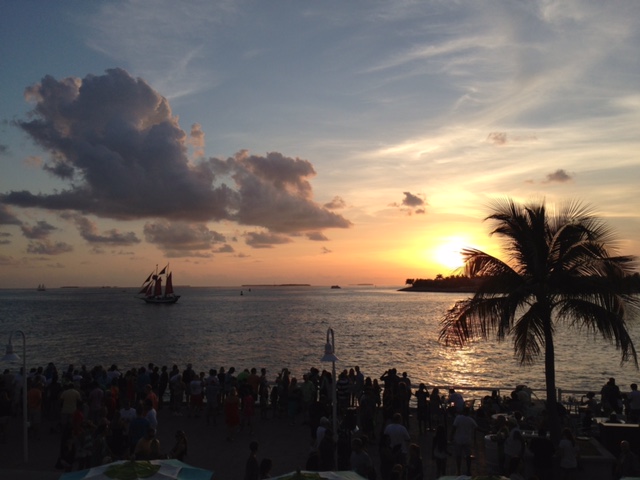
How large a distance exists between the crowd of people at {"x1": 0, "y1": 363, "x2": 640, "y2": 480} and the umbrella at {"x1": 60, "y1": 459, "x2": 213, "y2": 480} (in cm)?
32

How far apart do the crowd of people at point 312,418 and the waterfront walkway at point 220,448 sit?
0.30 meters

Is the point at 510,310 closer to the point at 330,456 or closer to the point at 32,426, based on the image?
the point at 330,456

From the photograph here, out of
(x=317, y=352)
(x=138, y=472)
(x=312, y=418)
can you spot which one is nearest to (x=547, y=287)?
(x=312, y=418)

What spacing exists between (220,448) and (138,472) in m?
7.27

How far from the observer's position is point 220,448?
15414mm

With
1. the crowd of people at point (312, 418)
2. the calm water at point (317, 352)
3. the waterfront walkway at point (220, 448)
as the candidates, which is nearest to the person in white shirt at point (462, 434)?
the crowd of people at point (312, 418)

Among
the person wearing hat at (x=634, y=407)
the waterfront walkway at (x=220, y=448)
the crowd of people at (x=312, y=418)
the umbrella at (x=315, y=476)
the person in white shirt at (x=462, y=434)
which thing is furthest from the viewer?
the person wearing hat at (x=634, y=407)

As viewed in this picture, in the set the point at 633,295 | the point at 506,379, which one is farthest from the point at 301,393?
the point at 506,379

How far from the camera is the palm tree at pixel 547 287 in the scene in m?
13.0

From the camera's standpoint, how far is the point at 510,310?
13531mm

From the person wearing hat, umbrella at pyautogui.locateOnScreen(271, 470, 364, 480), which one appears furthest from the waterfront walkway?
umbrella at pyautogui.locateOnScreen(271, 470, 364, 480)

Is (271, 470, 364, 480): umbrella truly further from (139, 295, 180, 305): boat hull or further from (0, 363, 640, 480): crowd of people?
(139, 295, 180, 305): boat hull

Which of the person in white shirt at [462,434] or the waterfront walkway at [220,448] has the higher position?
the person in white shirt at [462,434]

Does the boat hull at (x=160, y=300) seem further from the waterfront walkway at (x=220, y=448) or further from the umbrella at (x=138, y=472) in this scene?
the umbrella at (x=138, y=472)
